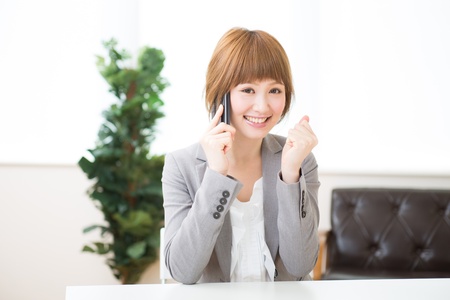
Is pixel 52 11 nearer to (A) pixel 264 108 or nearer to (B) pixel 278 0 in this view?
(B) pixel 278 0

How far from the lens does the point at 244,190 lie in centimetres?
201

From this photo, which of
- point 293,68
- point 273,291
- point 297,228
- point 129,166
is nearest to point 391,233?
point 293,68

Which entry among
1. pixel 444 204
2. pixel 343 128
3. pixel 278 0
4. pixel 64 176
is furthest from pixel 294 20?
pixel 64 176

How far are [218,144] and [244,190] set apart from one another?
0.28 metres

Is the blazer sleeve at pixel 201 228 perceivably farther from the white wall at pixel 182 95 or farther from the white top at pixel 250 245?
the white wall at pixel 182 95

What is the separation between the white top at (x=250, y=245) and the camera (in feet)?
6.15

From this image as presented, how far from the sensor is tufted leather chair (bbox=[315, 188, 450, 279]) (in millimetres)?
3590

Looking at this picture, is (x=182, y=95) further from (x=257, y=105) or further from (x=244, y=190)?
(x=257, y=105)

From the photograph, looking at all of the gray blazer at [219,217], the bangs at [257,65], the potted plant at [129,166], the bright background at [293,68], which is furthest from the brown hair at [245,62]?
the bright background at [293,68]

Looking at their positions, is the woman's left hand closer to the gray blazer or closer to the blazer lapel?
the gray blazer

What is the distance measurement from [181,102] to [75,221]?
1.04m

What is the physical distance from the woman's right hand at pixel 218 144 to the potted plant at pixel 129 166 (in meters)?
1.90

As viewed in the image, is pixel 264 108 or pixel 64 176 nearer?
pixel 264 108

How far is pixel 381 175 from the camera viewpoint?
3.96 meters
